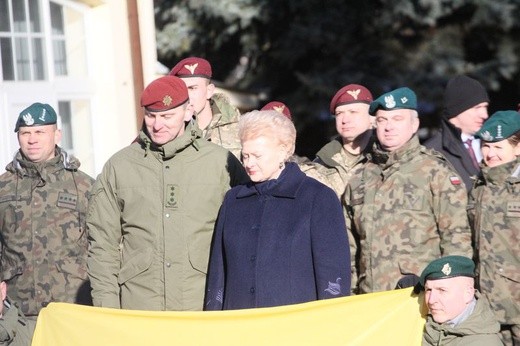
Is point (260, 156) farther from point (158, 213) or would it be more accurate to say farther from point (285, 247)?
point (158, 213)

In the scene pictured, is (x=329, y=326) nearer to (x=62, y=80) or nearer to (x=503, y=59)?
(x=62, y=80)

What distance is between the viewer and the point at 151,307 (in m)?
7.11

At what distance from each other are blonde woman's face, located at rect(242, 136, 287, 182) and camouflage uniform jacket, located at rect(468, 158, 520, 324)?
1678 mm

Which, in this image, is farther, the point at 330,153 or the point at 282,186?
the point at 330,153

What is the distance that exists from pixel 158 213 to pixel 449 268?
1703 mm

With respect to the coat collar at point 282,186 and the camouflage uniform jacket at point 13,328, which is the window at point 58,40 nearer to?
the camouflage uniform jacket at point 13,328

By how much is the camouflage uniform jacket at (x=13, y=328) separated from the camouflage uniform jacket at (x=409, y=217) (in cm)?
217

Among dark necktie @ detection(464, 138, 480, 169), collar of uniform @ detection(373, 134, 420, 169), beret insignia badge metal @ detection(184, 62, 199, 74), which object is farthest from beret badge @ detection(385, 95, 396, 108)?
dark necktie @ detection(464, 138, 480, 169)

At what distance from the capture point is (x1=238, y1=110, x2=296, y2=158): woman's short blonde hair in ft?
21.8

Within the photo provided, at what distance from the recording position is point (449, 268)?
6.54 meters

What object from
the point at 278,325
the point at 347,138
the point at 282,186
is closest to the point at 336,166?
the point at 347,138

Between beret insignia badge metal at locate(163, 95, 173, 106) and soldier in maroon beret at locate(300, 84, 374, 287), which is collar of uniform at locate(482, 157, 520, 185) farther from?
beret insignia badge metal at locate(163, 95, 173, 106)

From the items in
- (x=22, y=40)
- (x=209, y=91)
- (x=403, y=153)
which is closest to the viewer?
(x=403, y=153)

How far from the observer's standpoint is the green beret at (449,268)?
21.5ft
